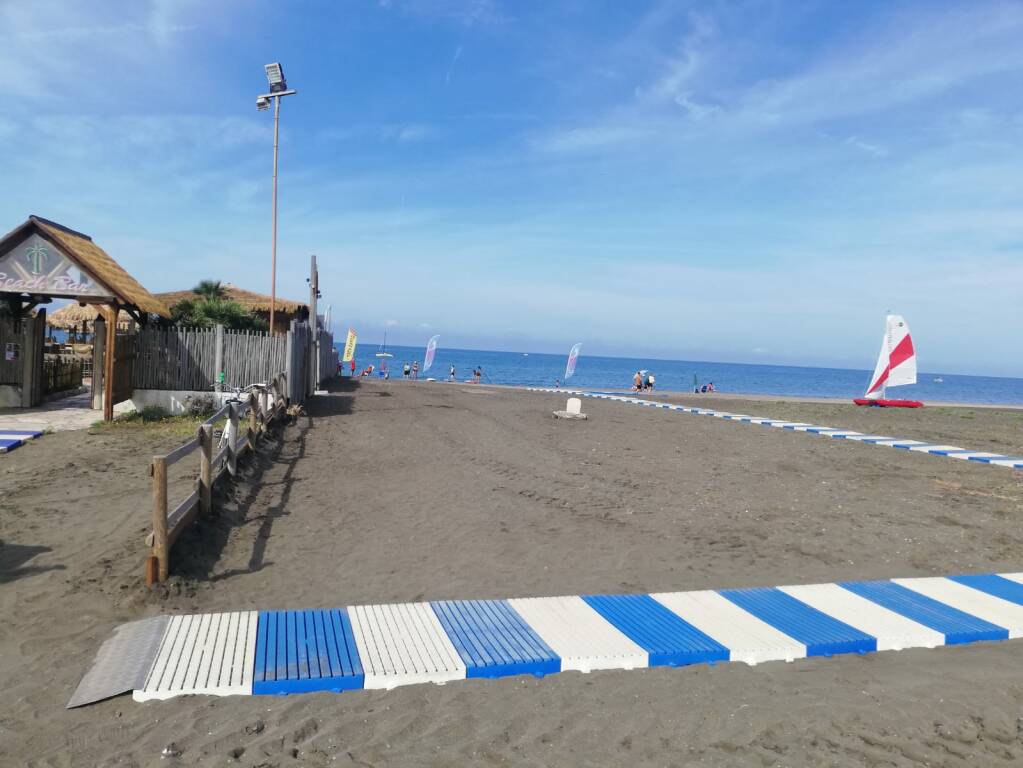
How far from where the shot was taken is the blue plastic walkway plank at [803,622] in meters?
4.50

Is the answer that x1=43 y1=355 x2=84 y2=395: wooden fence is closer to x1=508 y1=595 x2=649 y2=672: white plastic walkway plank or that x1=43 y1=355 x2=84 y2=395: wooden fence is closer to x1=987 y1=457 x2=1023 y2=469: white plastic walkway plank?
x1=508 y1=595 x2=649 y2=672: white plastic walkway plank

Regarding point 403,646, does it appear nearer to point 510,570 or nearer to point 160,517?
point 510,570

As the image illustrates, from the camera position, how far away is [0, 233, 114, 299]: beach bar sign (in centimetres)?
1320

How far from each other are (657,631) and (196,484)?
14.5 feet

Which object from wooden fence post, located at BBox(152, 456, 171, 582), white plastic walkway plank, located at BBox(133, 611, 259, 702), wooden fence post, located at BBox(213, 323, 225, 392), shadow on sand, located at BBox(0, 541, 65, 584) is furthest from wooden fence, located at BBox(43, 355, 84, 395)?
white plastic walkway plank, located at BBox(133, 611, 259, 702)

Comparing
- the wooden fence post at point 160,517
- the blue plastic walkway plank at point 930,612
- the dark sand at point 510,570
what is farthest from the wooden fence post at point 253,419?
the blue plastic walkway plank at point 930,612

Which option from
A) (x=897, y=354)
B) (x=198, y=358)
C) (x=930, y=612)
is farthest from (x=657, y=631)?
(x=897, y=354)

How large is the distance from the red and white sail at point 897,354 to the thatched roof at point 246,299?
79.0ft

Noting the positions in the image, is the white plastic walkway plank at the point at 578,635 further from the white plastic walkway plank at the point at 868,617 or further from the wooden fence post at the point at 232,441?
the wooden fence post at the point at 232,441

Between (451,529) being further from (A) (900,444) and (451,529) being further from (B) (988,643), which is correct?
(A) (900,444)

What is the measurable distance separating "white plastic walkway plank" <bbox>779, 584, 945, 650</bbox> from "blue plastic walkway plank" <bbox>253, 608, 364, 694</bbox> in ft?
11.2

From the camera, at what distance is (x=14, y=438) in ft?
35.2

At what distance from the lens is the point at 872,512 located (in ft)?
28.2

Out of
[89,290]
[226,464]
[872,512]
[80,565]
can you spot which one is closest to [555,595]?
[80,565]
